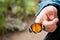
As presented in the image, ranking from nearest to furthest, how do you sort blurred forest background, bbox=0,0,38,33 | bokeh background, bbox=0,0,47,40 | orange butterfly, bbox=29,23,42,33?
orange butterfly, bbox=29,23,42,33
bokeh background, bbox=0,0,47,40
blurred forest background, bbox=0,0,38,33

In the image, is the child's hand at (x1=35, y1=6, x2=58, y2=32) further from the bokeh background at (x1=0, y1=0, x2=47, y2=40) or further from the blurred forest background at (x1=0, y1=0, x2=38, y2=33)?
the blurred forest background at (x1=0, y1=0, x2=38, y2=33)

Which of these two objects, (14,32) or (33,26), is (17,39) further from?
(33,26)

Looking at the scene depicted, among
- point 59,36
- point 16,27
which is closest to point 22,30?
point 16,27

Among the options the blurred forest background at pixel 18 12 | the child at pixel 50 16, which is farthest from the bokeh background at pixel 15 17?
the child at pixel 50 16

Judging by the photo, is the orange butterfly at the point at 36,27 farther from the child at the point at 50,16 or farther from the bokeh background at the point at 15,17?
the bokeh background at the point at 15,17

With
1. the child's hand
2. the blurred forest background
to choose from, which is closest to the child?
the child's hand

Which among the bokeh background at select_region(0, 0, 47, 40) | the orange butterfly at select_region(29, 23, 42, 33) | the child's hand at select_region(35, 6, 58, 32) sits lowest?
the bokeh background at select_region(0, 0, 47, 40)
